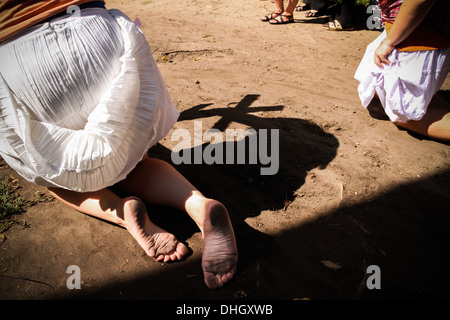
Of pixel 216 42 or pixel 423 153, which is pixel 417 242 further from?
pixel 216 42

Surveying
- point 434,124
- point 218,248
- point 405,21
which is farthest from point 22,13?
point 434,124

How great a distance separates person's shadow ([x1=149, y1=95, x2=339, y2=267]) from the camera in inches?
72.2

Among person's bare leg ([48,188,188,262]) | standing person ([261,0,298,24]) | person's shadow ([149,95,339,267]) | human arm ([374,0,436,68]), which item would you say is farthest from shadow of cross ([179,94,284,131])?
standing person ([261,0,298,24])

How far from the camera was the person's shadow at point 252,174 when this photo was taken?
1.83m

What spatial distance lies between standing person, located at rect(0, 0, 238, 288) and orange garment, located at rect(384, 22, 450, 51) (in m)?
2.02

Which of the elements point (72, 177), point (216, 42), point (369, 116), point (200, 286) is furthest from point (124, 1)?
point (200, 286)

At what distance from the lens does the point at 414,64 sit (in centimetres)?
238

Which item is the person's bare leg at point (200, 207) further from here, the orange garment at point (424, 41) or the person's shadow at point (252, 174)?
the orange garment at point (424, 41)

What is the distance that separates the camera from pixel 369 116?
289 centimetres

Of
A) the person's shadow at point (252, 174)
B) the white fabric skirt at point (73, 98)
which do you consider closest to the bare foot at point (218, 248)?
the person's shadow at point (252, 174)

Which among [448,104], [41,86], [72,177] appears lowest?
[448,104]

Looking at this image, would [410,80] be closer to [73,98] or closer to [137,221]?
[137,221]

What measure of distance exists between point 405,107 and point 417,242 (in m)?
1.25

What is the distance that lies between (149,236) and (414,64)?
235cm
